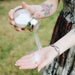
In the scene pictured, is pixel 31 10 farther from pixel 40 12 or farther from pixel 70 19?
pixel 70 19

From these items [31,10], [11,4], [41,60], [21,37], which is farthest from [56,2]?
[11,4]

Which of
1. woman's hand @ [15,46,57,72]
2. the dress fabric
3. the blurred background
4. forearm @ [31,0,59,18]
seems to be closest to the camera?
woman's hand @ [15,46,57,72]

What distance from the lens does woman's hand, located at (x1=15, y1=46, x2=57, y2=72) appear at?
0.79m

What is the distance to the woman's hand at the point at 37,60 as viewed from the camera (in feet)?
2.60

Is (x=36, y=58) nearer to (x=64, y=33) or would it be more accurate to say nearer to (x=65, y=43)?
(x=65, y=43)

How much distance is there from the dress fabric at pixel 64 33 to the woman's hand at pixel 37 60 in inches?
11.9

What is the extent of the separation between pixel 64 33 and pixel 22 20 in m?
0.30

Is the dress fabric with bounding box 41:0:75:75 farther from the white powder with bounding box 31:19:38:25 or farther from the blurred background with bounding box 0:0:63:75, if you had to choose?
the blurred background with bounding box 0:0:63:75

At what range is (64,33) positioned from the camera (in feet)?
3.67

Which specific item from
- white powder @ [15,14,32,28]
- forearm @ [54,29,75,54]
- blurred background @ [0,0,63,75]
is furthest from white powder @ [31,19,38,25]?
blurred background @ [0,0,63,75]

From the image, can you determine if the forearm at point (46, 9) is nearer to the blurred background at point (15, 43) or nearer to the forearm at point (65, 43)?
the forearm at point (65, 43)

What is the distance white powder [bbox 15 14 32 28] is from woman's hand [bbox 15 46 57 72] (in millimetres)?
344

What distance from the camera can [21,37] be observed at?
295 cm

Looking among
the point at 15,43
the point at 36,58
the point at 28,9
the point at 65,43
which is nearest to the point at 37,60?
the point at 36,58
